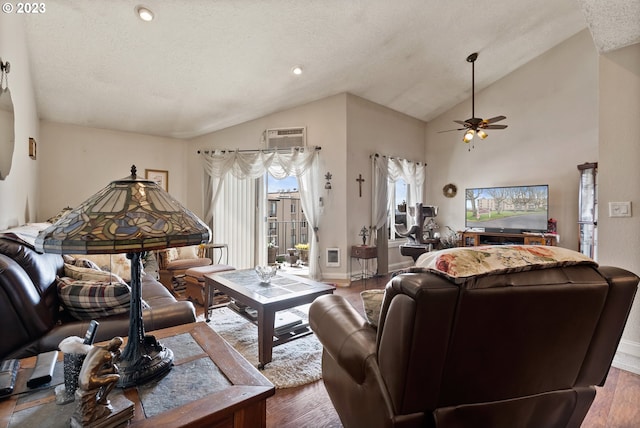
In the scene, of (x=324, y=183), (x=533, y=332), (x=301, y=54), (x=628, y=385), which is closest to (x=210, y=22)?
(x=301, y=54)

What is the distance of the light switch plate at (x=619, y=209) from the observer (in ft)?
7.09

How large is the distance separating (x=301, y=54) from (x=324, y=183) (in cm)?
194

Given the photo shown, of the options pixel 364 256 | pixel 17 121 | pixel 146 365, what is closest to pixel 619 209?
pixel 364 256

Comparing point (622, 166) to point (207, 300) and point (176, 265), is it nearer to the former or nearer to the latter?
point (207, 300)

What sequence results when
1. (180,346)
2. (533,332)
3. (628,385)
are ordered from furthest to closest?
(628,385) → (180,346) → (533,332)

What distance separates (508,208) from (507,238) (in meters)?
0.53

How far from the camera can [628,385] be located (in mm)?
1943

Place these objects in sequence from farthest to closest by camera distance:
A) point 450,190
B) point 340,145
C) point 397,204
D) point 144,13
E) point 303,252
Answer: point 303,252, point 450,190, point 397,204, point 340,145, point 144,13

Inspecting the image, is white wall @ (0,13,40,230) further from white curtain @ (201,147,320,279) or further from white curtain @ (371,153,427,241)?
white curtain @ (371,153,427,241)

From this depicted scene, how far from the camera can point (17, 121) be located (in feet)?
8.00

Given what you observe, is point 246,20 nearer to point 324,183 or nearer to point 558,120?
point 324,183

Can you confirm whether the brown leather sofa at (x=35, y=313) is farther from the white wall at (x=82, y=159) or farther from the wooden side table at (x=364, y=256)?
the white wall at (x=82, y=159)

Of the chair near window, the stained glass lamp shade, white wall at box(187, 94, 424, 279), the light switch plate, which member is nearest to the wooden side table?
white wall at box(187, 94, 424, 279)

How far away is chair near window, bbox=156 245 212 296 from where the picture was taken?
3.72 metres
